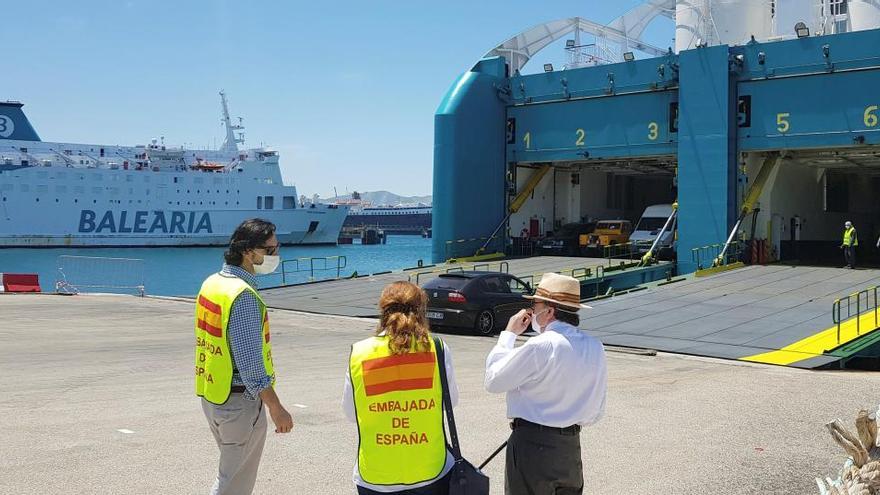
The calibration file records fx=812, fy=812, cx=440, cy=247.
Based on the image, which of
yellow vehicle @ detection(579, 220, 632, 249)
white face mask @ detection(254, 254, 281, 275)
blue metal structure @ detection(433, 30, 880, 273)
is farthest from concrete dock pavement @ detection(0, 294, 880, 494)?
yellow vehicle @ detection(579, 220, 632, 249)

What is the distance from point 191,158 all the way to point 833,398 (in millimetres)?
90930

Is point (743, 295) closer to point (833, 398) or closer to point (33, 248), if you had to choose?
point (833, 398)

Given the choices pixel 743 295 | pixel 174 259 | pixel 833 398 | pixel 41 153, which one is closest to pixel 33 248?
pixel 41 153

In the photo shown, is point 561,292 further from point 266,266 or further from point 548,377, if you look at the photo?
point 266,266

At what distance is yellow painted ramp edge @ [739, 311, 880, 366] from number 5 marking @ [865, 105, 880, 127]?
372 inches

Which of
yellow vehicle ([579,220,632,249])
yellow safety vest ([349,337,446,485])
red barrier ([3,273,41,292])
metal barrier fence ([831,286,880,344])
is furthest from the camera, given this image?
yellow vehicle ([579,220,632,249])

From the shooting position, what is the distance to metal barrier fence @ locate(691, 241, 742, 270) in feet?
82.8

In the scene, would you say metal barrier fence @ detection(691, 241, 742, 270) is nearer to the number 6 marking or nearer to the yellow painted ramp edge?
the yellow painted ramp edge

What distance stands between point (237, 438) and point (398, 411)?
1215 millimetres

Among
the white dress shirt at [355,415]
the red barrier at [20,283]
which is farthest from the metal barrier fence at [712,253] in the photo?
the white dress shirt at [355,415]

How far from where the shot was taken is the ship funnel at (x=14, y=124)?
83.6 m

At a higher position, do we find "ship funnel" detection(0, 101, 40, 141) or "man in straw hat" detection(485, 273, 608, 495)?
"ship funnel" detection(0, 101, 40, 141)

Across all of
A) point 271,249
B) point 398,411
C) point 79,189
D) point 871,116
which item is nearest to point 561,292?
point 398,411

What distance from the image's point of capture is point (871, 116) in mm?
23000
